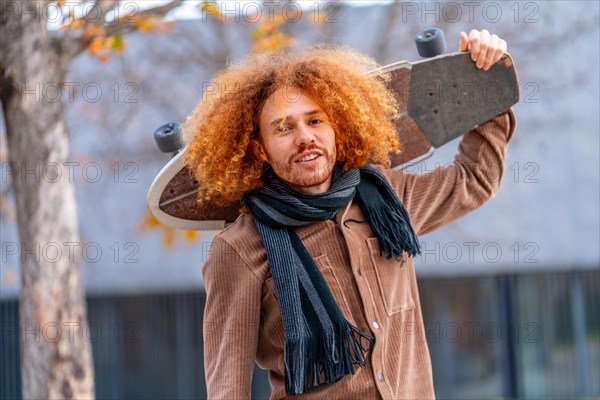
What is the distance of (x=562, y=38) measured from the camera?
32.8 feet

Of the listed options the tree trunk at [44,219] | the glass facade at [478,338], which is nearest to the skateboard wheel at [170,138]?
the tree trunk at [44,219]

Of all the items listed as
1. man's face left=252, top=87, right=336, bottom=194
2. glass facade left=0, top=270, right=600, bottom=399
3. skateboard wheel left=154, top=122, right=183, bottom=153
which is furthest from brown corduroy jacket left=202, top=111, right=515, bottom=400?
glass facade left=0, top=270, right=600, bottom=399

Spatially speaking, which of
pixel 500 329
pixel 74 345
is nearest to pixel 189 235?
pixel 74 345

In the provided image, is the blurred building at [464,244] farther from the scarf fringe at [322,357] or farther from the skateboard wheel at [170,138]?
the scarf fringe at [322,357]

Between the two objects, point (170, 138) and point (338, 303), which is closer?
point (338, 303)

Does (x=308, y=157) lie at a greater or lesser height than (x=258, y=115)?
lesser

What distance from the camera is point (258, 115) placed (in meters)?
3.02

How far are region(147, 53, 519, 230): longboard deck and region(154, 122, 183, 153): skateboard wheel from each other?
0.06m

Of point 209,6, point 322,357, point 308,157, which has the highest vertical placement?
point 209,6

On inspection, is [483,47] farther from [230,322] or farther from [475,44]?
[230,322]

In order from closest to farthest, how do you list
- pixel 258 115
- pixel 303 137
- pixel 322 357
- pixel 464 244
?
1. pixel 322 357
2. pixel 303 137
3. pixel 258 115
4. pixel 464 244

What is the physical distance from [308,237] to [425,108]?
762mm

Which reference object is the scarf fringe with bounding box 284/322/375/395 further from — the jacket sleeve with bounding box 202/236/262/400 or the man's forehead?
the man's forehead

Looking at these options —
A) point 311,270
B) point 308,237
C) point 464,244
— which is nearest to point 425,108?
point 308,237
